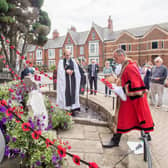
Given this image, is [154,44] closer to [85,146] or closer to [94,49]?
[94,49]

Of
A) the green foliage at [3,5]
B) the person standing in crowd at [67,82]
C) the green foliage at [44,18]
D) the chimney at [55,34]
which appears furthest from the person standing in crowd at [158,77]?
the chimney at [55,34]

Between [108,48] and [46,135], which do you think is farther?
[108,48]

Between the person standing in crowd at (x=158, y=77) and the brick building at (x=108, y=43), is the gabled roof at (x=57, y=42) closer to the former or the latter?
the brick building at (x=108, y=43)

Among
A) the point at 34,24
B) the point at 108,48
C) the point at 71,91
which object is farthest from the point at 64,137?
the point at 108,48

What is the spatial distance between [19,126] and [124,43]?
108 feet

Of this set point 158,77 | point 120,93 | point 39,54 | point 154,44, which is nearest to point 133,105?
point 120,93

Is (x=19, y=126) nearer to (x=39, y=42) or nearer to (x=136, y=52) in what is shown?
(x=39, y=42)

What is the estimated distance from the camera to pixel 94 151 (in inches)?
116

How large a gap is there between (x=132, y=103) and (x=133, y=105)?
0.04 metres

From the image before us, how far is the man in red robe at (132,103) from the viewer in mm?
2686

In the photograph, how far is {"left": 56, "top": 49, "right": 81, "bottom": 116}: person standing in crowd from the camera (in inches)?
188

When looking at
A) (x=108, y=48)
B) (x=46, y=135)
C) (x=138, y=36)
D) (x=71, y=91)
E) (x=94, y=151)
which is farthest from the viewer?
(x=108, y=48)

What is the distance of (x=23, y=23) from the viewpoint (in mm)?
13984

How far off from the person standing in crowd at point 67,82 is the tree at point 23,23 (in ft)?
27.5
